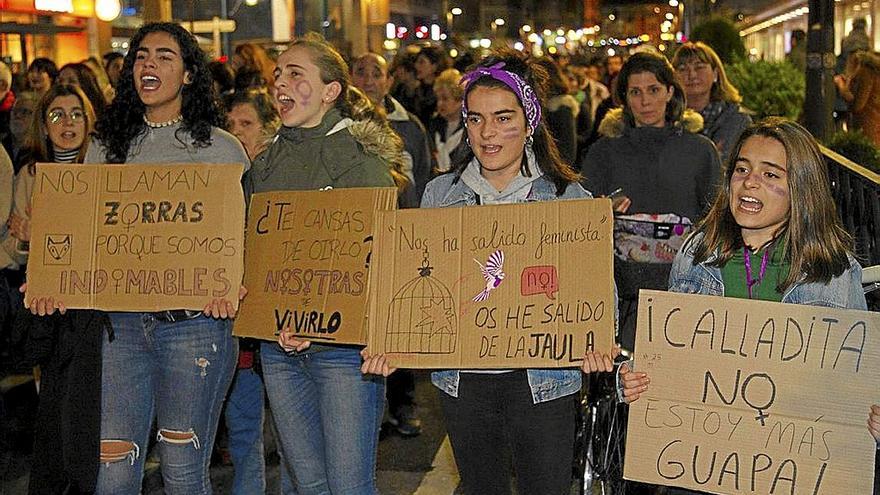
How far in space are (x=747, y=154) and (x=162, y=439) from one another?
236cm

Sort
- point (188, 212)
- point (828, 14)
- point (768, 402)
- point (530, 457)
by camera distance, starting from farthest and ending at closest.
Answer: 1. point (828, 14)
2. point (188, 212)
3. point (530, 457)
4. point (768, 402)

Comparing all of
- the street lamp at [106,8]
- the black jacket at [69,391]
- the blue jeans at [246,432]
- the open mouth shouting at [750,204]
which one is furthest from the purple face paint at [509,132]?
the street lamp at [106,8]

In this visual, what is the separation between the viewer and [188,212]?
4.47m

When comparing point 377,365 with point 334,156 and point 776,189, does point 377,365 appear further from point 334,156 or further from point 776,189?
point 776,189

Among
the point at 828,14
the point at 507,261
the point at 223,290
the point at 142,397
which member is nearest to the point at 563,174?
the point at 507,261

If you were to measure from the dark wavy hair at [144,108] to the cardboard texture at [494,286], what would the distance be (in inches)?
42.8

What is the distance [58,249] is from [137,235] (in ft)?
1.04

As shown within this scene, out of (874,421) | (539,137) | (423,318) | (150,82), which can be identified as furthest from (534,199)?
(150,82)

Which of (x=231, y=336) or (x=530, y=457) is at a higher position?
(x=231, y=336)

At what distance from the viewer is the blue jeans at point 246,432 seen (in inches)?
204

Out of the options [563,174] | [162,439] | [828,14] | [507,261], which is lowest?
[162,439]

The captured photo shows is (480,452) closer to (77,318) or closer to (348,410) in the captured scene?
(348,410)

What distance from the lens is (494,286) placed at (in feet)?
12.6

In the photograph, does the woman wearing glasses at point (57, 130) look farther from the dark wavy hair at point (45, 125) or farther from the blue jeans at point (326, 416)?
the blue jeans at point (326, 416)
